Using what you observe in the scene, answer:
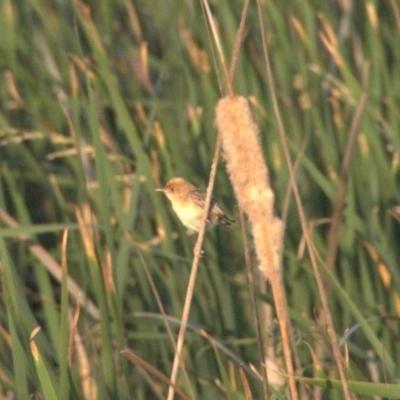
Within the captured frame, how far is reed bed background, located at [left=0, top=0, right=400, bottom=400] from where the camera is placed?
2.69 meters

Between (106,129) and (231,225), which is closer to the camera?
(231,225)

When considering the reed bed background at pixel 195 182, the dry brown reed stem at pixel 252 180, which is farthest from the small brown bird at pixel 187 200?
the dry brown reed stem at pixel 252 180

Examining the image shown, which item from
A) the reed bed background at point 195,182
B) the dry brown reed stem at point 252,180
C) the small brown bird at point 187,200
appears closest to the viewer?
the dry brown reed stem at point 252,180

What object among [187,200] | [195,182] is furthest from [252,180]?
[195,182]

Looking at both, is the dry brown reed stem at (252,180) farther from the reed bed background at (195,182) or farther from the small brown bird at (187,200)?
the small brown bird at (187,200)

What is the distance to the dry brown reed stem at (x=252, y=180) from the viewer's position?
1.57 meters

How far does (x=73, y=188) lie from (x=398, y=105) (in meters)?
1.34

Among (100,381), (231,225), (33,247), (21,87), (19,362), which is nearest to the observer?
(19,362)

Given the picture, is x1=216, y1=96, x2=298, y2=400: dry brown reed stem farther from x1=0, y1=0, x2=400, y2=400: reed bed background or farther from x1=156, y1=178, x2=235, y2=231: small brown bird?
x1=156, y1=178, x2=235, y2=231: small brown bird

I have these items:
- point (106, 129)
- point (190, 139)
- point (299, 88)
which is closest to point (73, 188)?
point (106, 129)

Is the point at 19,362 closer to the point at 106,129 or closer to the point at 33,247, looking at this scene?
the point at 33,247

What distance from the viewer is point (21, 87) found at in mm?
3869

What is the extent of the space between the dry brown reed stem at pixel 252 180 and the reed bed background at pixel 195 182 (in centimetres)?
66

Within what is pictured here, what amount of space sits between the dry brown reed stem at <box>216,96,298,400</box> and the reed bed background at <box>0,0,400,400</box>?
66 cm
